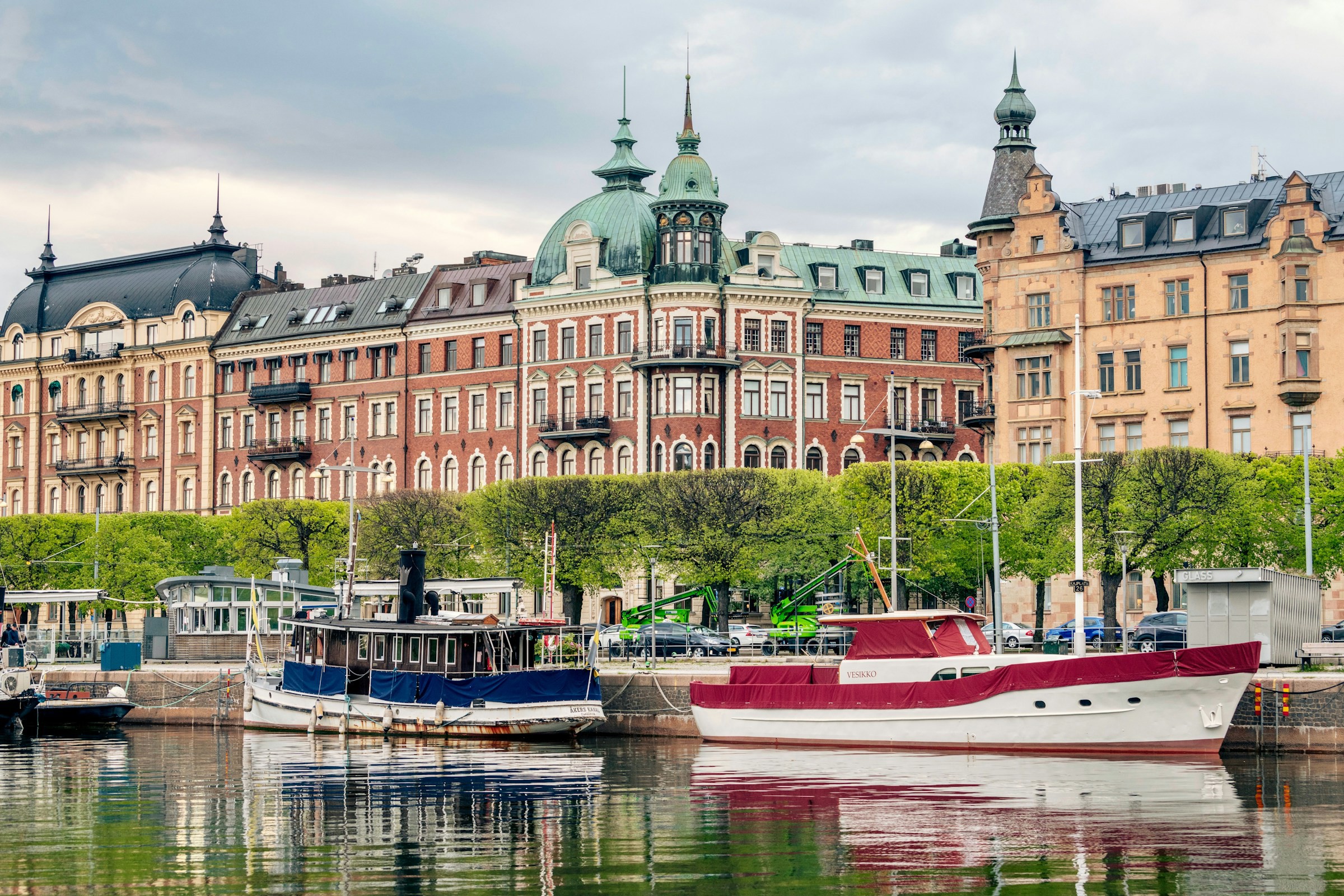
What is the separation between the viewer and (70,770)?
1881 inches

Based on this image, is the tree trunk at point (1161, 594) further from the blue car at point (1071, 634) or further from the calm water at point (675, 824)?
the calm water at point (675, 824)

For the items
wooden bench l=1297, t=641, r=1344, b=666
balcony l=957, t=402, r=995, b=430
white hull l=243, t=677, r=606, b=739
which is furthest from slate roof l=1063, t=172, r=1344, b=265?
white hull l=243, t=677, r=606, b=739

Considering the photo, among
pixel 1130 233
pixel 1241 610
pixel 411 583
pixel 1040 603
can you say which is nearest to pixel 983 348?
pixel 1130 233

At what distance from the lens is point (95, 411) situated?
12381cm

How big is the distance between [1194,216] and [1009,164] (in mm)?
9450

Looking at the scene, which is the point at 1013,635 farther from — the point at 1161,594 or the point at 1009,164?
the point at 1009,164

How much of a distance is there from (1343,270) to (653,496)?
31.4 meters

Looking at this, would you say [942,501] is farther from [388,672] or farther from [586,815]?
[586,815]

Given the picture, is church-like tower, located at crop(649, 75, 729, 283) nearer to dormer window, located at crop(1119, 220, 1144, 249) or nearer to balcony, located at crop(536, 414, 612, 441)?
balcony, located at crop(536, 414, 612, 441)

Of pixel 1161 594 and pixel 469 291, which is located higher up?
pixel 469 291

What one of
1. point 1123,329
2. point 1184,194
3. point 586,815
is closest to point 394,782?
point 586,815

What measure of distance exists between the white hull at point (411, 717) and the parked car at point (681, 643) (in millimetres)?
12282

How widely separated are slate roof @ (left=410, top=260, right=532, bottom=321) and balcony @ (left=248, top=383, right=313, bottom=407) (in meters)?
8.72

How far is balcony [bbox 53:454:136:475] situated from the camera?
122 meters
